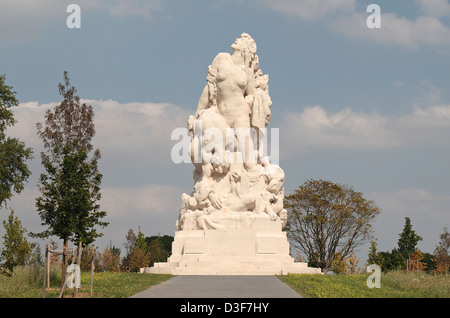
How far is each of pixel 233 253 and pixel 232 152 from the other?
189 inches

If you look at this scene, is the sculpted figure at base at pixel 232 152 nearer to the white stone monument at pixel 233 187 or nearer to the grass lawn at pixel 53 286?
the white stone monument at pixel 233 187

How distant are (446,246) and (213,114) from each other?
28.6 metres

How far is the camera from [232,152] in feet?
88.1

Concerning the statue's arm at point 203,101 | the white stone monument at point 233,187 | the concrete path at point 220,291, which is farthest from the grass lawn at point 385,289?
the statue's arm at point 203,101

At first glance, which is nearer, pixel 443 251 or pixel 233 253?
pixel 233 253

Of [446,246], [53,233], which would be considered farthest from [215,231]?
[446,246]

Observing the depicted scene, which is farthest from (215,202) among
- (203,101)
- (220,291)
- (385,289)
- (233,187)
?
(220,291)

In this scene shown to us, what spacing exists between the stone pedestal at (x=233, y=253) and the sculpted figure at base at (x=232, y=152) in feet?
2.02

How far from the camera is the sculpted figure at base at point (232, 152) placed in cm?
2562

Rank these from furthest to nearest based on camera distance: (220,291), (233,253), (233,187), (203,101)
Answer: (203,101) → (233,187) → (233,253) → (220,291)

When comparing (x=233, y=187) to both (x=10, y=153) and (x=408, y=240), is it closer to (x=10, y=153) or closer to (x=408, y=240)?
(x=10, y=153)

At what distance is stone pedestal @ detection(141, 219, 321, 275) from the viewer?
23.1m
